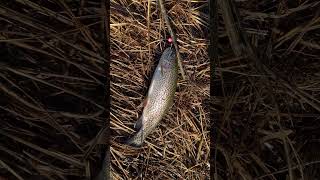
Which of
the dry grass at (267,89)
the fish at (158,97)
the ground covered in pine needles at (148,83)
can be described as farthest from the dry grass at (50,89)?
the dry grass at (267,89)

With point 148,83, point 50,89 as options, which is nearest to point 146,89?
point 148,83

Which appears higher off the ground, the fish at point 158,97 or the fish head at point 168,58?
the fish head at point 168,58

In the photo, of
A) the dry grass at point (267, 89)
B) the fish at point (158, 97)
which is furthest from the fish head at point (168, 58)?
the dry grass at point (267, 89)

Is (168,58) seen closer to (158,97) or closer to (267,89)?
(158,97)

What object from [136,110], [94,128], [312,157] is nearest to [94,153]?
[94,128]

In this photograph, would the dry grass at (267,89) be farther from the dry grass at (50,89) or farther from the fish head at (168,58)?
the dry grass at (50,89)
